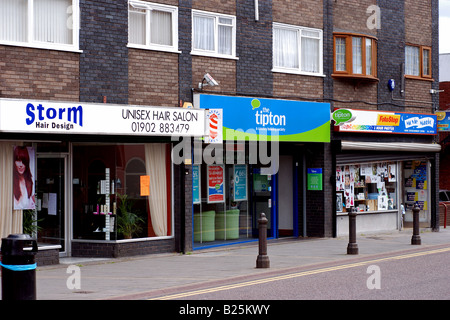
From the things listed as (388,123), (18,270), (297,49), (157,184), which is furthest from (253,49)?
(18,270)

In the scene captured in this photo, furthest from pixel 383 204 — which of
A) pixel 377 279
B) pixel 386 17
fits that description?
pixel 377 279

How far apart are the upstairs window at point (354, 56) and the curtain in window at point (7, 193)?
32.8 ft

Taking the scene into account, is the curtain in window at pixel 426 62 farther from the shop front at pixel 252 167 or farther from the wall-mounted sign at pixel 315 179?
the wall-mounted sign at pixel 315 179

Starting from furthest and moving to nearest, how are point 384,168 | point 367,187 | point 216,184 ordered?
point 384,168
point 367,187
point 216,184

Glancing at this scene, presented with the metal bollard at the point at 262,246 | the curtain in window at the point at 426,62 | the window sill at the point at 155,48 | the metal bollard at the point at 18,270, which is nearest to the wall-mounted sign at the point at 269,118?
the window sill at the point at 155,48

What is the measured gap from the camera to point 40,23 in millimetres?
14844

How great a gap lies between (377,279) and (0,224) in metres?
7.38

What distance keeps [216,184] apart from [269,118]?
7.23 ft

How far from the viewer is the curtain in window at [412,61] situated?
23188mm

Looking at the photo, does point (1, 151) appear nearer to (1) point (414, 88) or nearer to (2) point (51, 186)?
(2) point (51, 186)

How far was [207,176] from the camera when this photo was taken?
60.3 feet

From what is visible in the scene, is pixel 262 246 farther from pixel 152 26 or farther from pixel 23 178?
pixel 152 26

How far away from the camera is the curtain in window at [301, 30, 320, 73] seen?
2020 cm

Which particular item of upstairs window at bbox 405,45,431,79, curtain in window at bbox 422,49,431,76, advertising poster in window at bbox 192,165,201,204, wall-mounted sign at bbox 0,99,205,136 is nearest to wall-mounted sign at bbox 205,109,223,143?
wall-mounted sign at bbox 0,99,205,136
